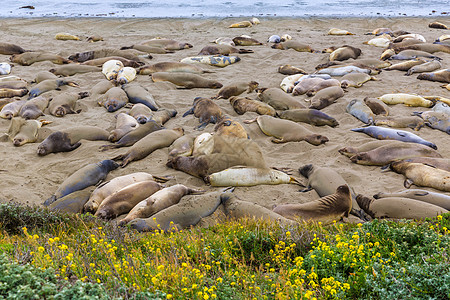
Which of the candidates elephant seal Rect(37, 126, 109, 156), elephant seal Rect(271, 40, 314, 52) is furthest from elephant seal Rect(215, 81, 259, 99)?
elephant seal Rect(271, 40, 314, 52)

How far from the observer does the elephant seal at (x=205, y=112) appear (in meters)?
7.59

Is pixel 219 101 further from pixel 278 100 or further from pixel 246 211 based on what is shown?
pixel 246 211

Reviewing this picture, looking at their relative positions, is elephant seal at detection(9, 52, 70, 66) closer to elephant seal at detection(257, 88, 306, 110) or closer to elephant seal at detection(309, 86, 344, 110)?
elephant seal at detection(257, 88, 306, 110)

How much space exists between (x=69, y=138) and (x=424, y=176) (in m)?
5.31

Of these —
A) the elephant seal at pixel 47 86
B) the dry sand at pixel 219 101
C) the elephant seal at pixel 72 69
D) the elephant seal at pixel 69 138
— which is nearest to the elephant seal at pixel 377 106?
the dry sand at pixel 219 101

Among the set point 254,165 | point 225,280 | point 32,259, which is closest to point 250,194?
point 254,165

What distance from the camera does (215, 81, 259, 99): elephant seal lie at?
353 inches

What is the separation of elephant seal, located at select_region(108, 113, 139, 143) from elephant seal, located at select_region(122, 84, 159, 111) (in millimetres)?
744

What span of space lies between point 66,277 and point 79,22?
16.9 metres

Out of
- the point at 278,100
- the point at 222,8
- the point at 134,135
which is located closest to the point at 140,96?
the point at 134,135

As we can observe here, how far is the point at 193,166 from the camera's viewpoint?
609 cm

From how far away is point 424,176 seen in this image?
5609 millimetres

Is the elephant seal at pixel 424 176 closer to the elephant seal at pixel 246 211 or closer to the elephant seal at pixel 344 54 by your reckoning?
the elephant seal at pixel 246 211

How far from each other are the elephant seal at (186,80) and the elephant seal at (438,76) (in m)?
4.54
